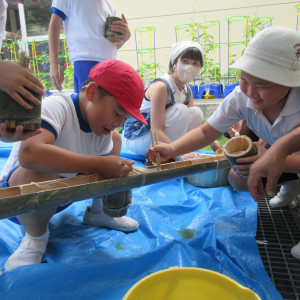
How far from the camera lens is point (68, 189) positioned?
92 cm

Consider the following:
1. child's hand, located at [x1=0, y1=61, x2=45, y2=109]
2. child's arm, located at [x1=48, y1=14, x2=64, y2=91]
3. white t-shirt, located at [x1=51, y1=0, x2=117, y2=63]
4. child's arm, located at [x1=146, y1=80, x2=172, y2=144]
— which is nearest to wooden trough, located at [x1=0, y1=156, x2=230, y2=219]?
child's hand, located at [x1=0, y1=61, x2=45, y2=109]

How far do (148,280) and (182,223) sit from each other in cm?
87

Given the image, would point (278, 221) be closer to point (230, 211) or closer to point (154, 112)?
point (230, 211)

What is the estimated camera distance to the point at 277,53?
3.81 ft

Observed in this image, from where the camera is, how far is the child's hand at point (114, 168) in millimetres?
1147

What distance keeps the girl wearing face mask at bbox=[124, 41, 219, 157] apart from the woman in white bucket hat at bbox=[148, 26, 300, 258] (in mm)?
906

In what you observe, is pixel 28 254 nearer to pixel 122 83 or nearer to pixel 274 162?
pixel 122 83

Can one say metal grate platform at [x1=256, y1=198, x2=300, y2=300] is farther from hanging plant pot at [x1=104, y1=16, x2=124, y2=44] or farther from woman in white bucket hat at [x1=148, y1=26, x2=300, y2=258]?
hanging plant pot at [x1=104, y1=16, x2=124, y2=44]

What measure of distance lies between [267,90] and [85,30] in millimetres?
1560

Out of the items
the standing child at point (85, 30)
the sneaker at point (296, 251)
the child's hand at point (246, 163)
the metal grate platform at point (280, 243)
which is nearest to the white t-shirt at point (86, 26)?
the standing child at point (85, 30)

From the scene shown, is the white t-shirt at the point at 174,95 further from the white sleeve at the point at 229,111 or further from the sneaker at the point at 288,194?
the sneaker at the point at 288,194

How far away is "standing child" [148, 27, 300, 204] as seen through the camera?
1155 mm

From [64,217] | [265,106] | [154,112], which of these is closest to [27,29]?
[154,112]

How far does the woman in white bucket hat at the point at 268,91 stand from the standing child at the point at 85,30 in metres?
1.13
